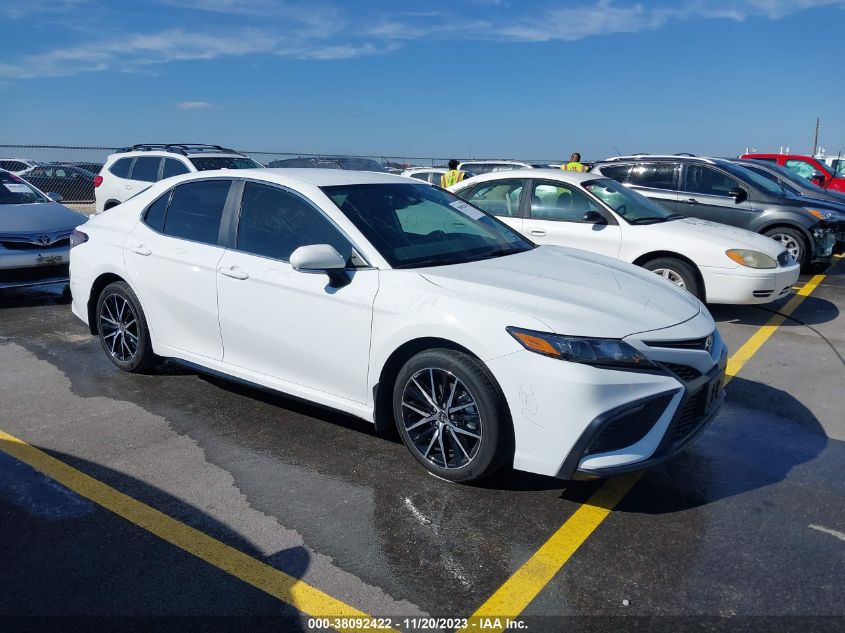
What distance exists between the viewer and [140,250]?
5.18 m

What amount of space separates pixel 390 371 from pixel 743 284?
4600mm

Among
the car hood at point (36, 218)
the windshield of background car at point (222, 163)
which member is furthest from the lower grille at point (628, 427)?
the windshield of background car at point (222, 163)

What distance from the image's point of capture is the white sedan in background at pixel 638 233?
7.20 metres

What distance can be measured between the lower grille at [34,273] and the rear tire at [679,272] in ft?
21.0

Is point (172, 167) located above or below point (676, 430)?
above

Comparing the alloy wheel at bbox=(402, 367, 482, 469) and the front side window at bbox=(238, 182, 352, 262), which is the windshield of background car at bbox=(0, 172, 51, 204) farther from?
the alloy wheel at bbox=(402, 367, 482, 469)

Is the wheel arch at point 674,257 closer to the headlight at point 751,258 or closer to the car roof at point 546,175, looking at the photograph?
the headlight at point 751,258

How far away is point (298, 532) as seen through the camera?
3.37 metres

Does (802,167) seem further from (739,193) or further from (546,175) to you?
(546,175)

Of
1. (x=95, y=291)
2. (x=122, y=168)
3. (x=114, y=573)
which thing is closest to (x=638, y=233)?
(x=95, y=291)

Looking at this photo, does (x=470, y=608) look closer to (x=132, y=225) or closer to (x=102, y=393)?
(x=102, y=393)

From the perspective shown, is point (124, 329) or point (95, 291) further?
point (95, 291)

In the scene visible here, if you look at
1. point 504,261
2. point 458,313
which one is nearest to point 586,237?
point 504,261

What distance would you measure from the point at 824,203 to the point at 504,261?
8188mm
